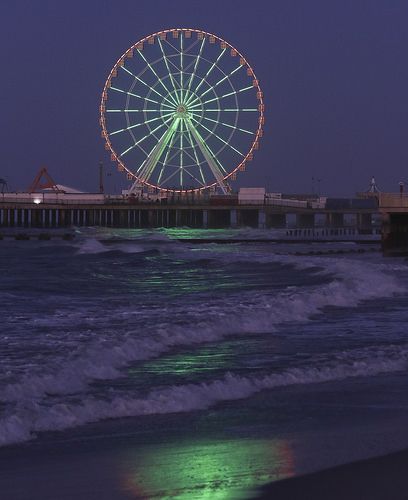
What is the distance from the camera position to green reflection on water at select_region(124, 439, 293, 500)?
17.0 ft

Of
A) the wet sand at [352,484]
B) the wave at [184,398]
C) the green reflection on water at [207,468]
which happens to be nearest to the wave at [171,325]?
the wave at [184,398]

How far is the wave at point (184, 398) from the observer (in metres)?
6.73

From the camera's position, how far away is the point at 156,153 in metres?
73.1

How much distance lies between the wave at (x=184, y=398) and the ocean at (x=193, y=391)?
0.01 m

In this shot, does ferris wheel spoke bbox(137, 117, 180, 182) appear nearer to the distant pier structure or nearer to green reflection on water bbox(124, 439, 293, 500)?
the distant pier structure

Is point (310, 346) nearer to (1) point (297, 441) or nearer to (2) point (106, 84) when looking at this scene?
(1) point (297, 441)

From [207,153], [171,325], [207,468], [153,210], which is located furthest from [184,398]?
[153,210]

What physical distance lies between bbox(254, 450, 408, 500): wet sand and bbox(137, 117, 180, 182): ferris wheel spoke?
66019 mm

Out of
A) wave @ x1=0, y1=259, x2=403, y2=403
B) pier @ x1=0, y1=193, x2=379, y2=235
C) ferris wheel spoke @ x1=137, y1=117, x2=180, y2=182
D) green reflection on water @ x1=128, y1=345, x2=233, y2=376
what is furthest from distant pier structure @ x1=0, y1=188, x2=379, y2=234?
green reflection on water @ x1=128, y1=345, x2=233, y2=376

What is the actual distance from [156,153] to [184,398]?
65.9 metres

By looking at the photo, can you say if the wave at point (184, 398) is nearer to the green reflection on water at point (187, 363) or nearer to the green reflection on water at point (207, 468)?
the green reflection on water at point (187, 363)

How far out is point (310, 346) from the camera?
437 inches

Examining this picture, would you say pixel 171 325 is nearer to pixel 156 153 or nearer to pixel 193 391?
pixel 193 391

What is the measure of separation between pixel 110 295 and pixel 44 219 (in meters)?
84.7
